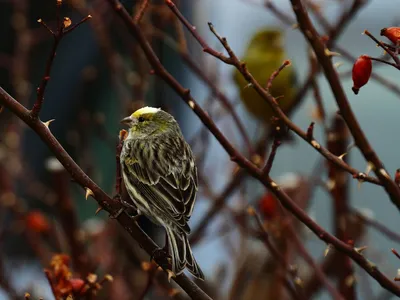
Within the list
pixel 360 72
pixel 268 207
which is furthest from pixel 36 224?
pixel 360 72

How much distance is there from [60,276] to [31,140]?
4.14 meters

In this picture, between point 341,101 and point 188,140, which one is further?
point 188,140

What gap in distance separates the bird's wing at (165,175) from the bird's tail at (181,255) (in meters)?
0.03

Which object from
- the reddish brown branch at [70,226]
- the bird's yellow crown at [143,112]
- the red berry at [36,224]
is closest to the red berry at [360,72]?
the bird's yellow crown at [143,112]

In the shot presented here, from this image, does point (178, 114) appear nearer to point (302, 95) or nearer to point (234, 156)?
point (302, 95)

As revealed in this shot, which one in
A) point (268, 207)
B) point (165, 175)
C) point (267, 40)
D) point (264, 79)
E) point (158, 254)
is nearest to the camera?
point (158, 254)

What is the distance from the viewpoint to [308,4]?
2.57 meters

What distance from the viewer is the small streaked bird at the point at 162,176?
1707mm

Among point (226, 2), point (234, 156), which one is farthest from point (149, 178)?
point (226, 2)

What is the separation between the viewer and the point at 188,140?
5.29 m

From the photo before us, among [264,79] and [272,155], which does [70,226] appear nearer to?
[272,155]

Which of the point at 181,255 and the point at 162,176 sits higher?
the point at 162,176

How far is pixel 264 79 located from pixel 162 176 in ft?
5.02

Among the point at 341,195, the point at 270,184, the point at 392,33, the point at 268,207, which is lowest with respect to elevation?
the point at 341,195
